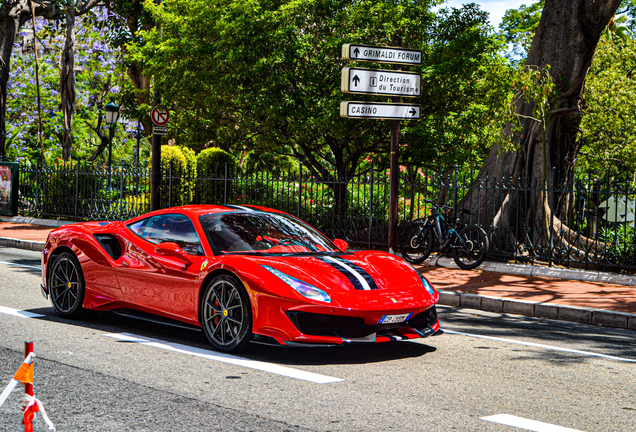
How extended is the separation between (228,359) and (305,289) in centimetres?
89

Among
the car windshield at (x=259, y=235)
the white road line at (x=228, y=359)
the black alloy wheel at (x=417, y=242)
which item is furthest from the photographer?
the black alloy wheel at (x=417, y=242)

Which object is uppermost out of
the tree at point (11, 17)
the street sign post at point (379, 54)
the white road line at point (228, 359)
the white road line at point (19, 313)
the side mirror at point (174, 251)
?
the tree at point (11, 17)

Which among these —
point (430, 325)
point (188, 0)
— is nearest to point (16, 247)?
point (188, 0)

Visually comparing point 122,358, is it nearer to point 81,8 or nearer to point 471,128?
point 471,128

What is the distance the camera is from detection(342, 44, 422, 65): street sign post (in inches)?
421

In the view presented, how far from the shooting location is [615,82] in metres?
24.8

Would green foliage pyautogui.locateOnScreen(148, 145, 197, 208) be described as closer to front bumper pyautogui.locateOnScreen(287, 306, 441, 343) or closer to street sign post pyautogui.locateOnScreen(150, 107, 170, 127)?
street sign post pyautogui.locateOnScreen(150, 107, 170, 127)

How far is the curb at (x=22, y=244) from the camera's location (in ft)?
53.8

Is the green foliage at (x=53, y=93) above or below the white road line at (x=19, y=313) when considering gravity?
above

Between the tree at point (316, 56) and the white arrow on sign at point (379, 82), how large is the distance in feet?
16.2

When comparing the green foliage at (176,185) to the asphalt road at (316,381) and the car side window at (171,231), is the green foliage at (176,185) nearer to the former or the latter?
the asphalt road at (316,381)

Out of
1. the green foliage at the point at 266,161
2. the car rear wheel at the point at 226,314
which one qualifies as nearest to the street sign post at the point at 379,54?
the car rear wheel at the point at 226,314

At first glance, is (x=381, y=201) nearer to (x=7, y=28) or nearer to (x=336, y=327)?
(x=336, y=327)

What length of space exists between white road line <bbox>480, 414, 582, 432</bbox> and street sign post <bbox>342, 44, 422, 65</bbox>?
7.13 metres
